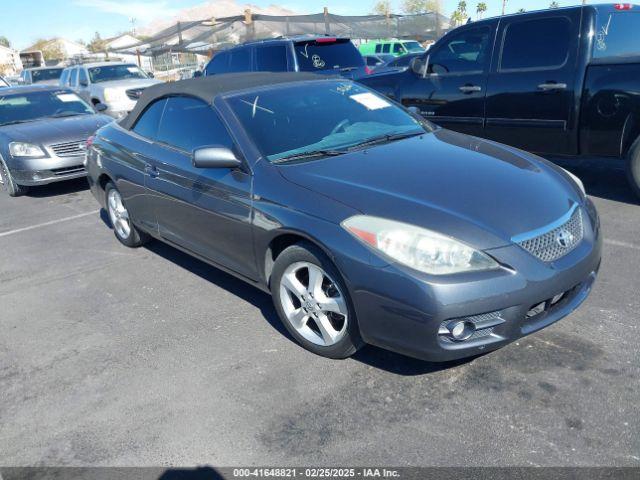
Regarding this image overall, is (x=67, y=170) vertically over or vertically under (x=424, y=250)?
under

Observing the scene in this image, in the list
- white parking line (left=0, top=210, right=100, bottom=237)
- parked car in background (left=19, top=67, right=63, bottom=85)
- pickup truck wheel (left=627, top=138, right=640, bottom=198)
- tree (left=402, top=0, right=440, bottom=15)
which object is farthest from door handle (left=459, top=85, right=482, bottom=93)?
tree (left=402, top=0, right=440, bottom=15)

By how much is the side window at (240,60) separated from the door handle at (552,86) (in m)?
5.39

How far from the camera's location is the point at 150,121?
4711 mm

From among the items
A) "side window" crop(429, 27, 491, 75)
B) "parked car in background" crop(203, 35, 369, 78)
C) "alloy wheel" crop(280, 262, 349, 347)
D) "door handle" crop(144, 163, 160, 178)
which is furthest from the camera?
"parked car in background" crop(203, 35, 369, 78)

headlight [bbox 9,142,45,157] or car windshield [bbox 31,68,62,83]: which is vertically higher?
car windshield [bbox 31,68,62,83]

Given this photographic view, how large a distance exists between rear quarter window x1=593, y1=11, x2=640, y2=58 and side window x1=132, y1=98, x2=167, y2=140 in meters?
4.18

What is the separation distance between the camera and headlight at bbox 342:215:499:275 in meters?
2.74

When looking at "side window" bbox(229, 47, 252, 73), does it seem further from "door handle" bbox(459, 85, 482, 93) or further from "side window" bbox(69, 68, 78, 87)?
"side window" bbox(69, 68, 78, 87)

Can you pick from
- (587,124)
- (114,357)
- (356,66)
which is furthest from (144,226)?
(356,66)

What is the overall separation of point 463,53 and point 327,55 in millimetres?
3435

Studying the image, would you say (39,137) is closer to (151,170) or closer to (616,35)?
(151,170)

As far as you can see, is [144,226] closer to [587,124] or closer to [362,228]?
[362,228]

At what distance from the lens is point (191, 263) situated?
5055 millimetres

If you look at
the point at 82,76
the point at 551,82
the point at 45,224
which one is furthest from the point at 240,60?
the point at 82,76
